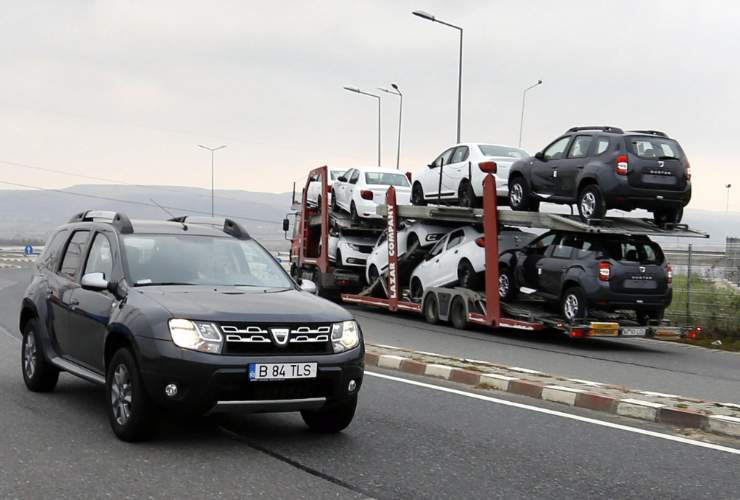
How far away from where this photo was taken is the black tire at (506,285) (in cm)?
1817

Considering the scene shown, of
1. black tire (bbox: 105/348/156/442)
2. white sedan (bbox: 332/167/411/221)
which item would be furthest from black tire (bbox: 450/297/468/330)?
black tire (bbox: 105/348/156/442)

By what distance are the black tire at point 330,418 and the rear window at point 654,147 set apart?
10104 mm

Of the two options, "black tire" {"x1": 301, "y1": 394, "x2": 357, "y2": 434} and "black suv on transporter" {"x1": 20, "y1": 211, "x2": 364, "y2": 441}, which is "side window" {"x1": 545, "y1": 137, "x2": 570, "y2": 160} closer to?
"black suv on transporter" {"x1": 20, "y1": 211, "x2": 364, "y2": 441}

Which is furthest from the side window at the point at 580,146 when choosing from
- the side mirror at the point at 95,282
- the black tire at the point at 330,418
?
the side mirror at the point at 95,282

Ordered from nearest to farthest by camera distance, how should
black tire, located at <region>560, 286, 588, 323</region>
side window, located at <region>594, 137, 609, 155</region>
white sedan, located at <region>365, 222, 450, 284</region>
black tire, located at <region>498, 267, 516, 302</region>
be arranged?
black tire, located at <region>560, 286, 588, 323</region> < side window, located at <region>594, 137, 609, 155</region> < black tire, located at <region>498, 267, 516, 302</region> < white sedan, located at <region>365, 222, 450, 284</region>

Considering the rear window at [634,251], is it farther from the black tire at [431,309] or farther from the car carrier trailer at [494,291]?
the black tire at [431,309]

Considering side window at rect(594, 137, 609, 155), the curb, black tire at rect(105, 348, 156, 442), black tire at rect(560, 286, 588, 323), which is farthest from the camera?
side window at rect(594, 137, 609, 155)

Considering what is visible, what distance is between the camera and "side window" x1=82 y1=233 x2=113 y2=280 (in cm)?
820

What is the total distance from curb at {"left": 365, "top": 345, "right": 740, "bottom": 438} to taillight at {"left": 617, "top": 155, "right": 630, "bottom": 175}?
5203 mm

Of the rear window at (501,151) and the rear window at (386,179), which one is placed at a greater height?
the rear window at (501,151)

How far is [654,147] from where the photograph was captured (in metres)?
16.6

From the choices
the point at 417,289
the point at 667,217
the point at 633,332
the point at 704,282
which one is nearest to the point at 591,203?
the point at 667,217

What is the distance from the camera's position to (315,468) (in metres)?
6.55

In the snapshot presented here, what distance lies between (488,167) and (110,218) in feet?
37.4
